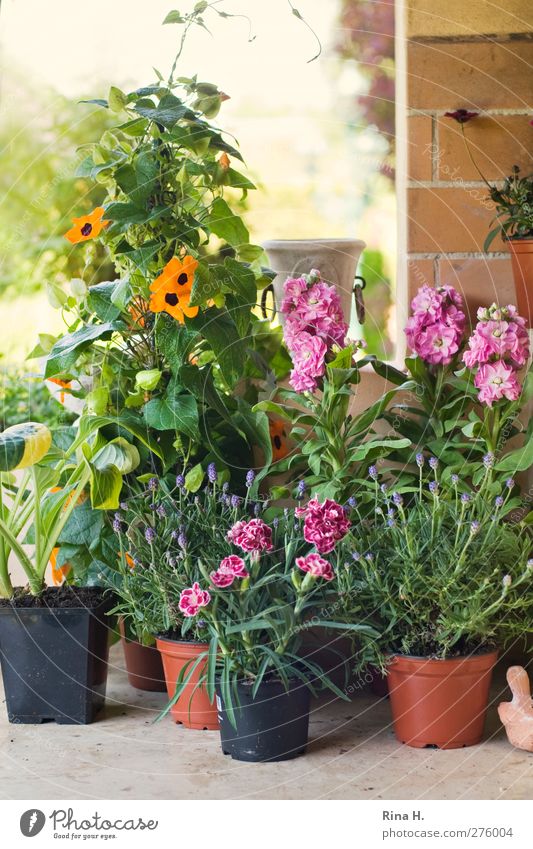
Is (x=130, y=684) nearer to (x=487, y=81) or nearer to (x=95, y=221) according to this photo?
(x=95, y=221)

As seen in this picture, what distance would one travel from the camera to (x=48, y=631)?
140cm

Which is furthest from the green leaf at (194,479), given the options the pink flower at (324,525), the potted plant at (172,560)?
the pink flower at (324,525)

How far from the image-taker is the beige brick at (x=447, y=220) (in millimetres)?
1675

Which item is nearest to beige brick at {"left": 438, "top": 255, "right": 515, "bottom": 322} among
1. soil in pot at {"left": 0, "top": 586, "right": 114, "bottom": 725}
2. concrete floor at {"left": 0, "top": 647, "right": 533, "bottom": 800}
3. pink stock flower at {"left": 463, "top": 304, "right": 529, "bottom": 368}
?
pink stock flower at {"left": 463, "top": 304, "right": 529, "bottom": 368}

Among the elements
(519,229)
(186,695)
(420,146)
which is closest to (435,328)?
(519,229)

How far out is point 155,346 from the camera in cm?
151

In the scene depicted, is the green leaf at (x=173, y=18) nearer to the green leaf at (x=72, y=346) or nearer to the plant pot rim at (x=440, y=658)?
the green leaf at (x=72, y=346)

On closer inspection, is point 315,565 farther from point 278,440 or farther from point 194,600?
point 278,440

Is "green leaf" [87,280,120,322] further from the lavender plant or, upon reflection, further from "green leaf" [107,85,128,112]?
the lavender plant

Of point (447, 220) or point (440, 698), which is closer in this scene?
point (440, 698)

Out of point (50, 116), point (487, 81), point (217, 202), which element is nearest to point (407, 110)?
point (487, 81)

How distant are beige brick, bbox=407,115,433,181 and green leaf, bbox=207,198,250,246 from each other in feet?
1.22

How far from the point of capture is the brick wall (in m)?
1.65

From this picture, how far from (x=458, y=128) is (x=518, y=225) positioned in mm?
219
